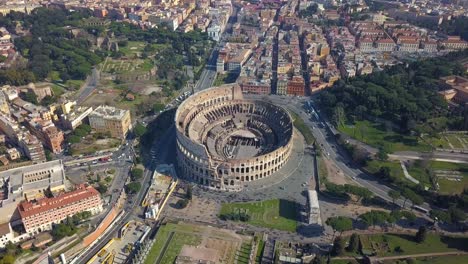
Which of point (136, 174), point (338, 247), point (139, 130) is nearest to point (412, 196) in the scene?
point (338, 247)

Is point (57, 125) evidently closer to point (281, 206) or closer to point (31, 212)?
point (31, 212)

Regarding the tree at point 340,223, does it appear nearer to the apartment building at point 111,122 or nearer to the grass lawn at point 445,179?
the grass lawn at point 445,179

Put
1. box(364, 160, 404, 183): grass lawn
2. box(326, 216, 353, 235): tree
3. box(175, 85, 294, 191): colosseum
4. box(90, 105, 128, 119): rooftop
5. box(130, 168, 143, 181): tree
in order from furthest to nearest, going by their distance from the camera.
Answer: box(90, 105, 128, 119): rooftop → box(364, 160, 404, 183): grass lawn → box(130, 168, 143, 181): tree → box(175, 85, 294, 191): colosseum → box(326, 216, 353, 235): tree

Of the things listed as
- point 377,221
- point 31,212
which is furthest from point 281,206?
point 31,212

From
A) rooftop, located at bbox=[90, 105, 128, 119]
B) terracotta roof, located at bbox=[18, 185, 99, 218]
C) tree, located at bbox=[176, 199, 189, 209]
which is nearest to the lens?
terracotta roof, located at bbox=[18, 185, 99, 218]

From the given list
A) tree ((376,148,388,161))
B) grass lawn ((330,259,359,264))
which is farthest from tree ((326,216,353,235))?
tree ((376,148,388,161))

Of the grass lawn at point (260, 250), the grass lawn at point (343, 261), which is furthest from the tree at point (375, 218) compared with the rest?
the grass lawn at point (260, 250)

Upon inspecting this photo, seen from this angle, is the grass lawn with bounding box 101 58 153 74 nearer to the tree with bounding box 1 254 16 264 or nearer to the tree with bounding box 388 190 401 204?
the tree with bounding box 1 254 16 264
